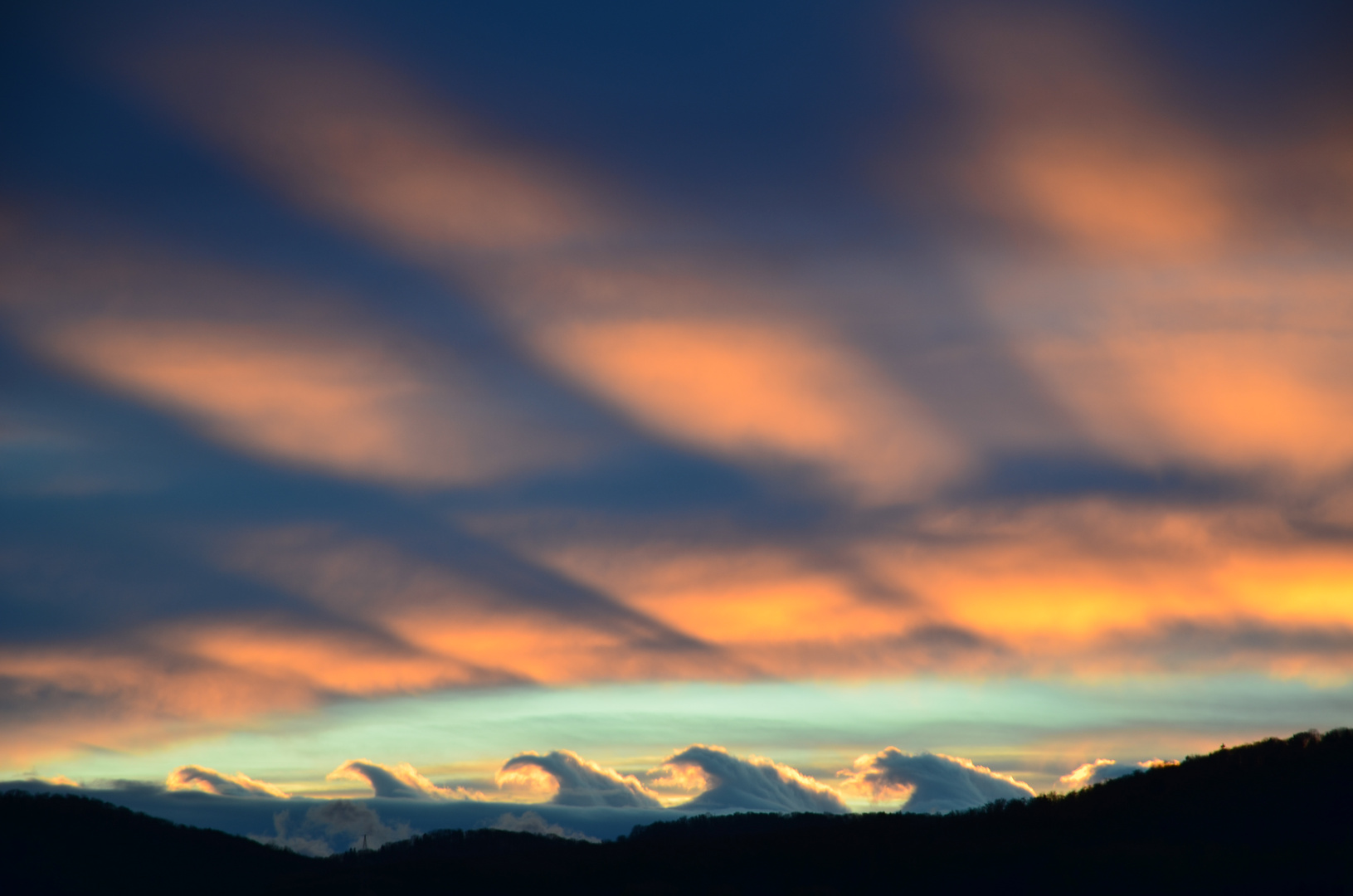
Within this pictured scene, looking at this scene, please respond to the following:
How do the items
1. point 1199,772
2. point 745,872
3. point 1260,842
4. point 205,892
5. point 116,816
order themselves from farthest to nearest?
point 116,816 → point 205,892 → point 745,872 → point 1199,772 → point 1260,842

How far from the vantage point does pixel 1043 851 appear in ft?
274

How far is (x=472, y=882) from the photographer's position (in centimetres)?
11262

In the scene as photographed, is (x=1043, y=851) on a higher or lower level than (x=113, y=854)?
higher

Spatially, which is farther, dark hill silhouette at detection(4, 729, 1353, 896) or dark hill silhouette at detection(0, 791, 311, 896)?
dark hill silhouette at detection(0, 791, 311, 896)

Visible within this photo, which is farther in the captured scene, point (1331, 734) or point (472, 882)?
point (472, 882)

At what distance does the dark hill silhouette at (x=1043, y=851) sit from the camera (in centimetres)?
6938

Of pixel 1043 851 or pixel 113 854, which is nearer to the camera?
pixel 1043 851

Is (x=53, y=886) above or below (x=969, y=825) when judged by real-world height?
below

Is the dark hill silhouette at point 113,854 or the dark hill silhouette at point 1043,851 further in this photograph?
the dark hill silhouette at point 113,854

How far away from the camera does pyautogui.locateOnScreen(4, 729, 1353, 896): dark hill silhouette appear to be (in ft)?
228

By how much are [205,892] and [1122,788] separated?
105 metres

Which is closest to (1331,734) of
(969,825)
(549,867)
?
(969,825)

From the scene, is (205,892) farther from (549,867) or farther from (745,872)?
(745,872)

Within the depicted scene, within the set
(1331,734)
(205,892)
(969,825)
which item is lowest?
(205,892)
